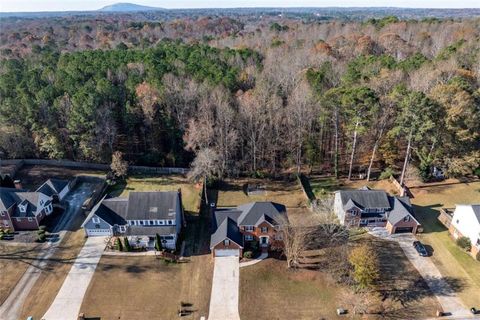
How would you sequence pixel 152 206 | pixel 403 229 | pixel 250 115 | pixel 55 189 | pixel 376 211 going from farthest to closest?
pixel 250 115 → pixel 55 189 → pixel 376 211 → pixel 403 229 → pixel 152 206

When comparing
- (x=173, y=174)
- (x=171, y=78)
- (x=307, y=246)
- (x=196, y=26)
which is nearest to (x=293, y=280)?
(x=307, y=246)

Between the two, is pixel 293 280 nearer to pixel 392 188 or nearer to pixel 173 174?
pixel 392 188

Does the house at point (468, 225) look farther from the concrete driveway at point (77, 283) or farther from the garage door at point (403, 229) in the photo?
the concrete driveway at point (77, 283)

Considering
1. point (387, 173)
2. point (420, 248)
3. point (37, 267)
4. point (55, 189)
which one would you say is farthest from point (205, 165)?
point (420, 248)

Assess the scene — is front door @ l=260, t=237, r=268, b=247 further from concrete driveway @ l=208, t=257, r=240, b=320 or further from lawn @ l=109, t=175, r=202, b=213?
lawn @ l=109, t=175, r=202, b=213

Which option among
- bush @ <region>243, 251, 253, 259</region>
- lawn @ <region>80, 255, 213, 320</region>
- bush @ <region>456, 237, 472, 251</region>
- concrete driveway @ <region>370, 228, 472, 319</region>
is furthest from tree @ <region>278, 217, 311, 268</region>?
bush @ <region>456, 237, 472, 251</region>

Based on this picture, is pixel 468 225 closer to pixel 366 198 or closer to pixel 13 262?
pixel 366 198
